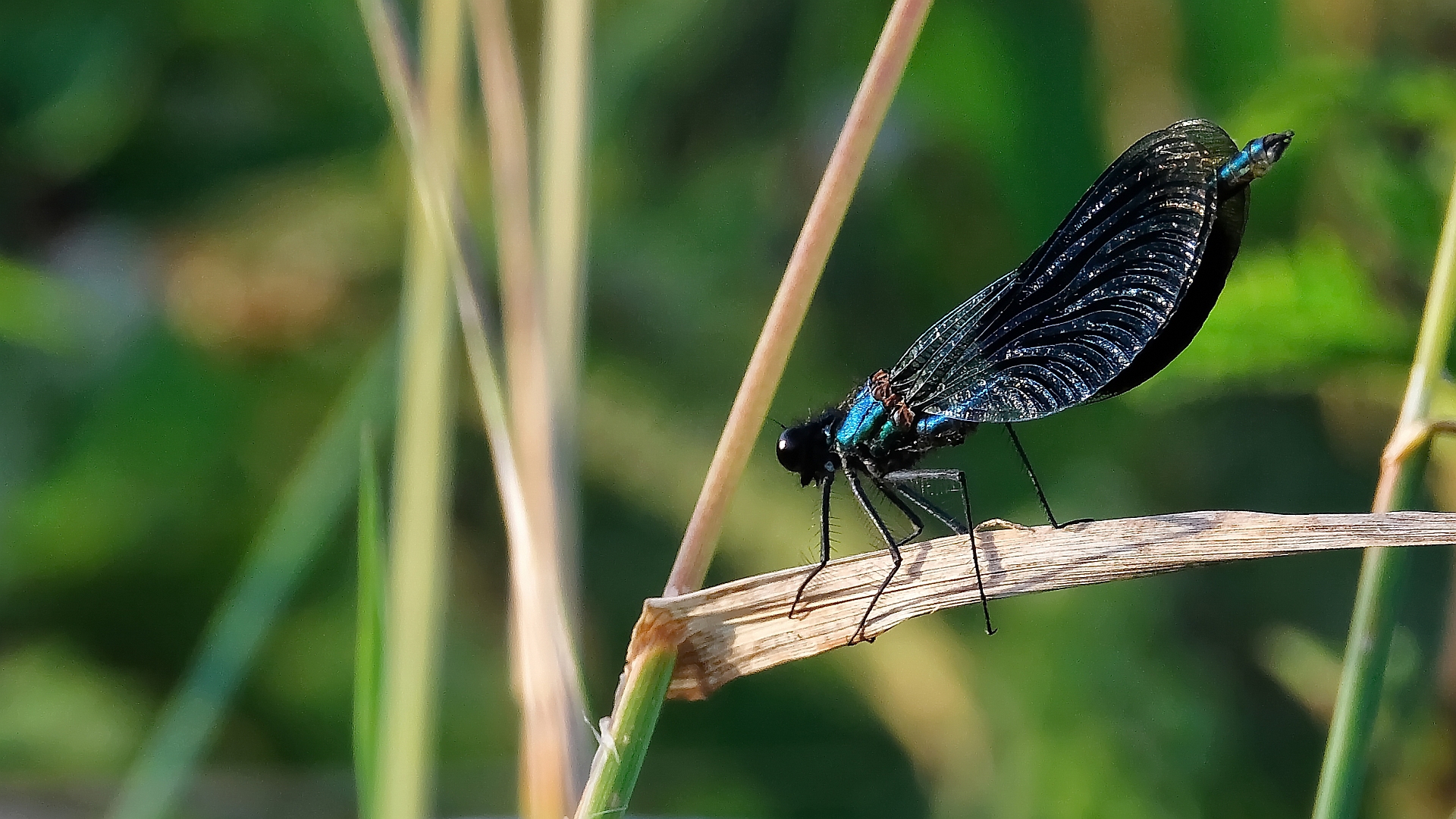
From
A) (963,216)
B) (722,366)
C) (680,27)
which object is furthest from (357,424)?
(963,216)

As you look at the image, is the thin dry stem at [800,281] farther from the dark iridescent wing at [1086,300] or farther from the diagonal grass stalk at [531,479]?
the dark iridescent wing at [1086,300]

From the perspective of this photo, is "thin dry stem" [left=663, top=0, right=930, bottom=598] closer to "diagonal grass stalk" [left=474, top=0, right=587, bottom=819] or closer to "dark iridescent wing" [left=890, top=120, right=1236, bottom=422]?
"diagonal grass stalk" [left=474, top=0, right=587, bottom=819]

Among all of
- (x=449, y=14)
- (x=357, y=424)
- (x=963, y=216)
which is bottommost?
(x=449, y=14)

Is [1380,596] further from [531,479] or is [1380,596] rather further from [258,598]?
[258,598]

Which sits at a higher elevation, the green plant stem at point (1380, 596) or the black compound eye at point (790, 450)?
the black compound eye at point (790, 450)

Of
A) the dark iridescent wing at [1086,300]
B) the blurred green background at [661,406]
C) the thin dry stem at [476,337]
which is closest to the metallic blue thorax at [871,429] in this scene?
the dark iridescent wing at [1086,300]

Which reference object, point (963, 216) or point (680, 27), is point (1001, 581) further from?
point (680, 27)

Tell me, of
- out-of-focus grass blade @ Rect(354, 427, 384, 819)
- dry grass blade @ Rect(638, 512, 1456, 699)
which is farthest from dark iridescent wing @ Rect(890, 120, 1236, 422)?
out-of-focus grass blade @ Rect(354, 427, 384, 819)
